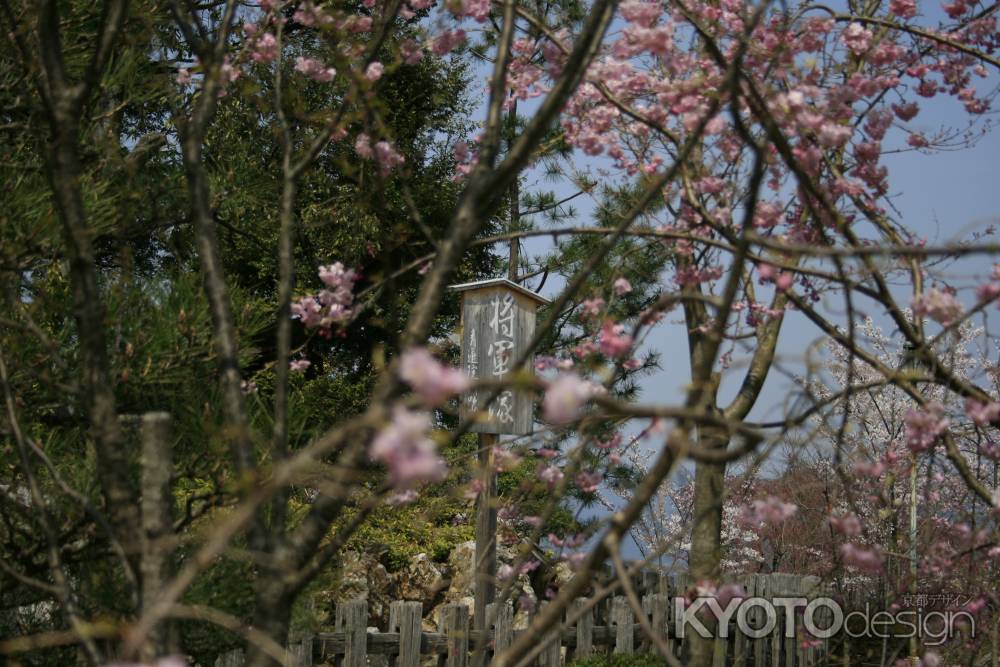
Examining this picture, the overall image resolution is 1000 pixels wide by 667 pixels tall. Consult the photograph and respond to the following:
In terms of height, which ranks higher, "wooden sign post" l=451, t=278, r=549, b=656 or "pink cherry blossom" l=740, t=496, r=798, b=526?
"wooden sign post" l=451, t=278, r=549, b=656

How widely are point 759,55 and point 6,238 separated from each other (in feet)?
6.88

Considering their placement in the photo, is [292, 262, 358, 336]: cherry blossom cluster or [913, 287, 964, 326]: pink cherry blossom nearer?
[913, 287, 964, 326]: pink cherry blossom

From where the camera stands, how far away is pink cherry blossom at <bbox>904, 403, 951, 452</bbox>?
1973mm

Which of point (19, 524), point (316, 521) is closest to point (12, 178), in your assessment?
point (19, 524)

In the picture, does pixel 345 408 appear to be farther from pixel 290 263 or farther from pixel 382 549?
pixel 290 263

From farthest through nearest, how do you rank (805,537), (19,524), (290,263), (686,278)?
1. (805,537)
2. (686,278)
3. (19,524)
4. (290,263)

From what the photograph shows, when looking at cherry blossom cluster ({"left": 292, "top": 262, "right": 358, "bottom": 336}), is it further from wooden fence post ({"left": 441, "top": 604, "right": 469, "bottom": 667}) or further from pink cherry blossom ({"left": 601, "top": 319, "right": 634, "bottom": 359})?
wooden fence post ({"left": 441, "top": 604, "right": 469, "bottom": 667})

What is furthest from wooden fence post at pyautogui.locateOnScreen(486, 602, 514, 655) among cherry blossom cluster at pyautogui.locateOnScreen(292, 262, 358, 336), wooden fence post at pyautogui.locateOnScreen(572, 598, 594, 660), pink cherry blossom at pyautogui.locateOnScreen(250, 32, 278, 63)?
pink cherry blossom at pyautogui.locateOnScreen(250, 32, 278, 63)

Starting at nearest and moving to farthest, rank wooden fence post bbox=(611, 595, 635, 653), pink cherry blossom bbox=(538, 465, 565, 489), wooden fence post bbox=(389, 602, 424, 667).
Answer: pink cherry blossom bbox=(538, 465, 565, 489)
wooden fence post bbox=(389, 602, 424, 667)
wooden fence post bbox=(611, 595, 635, 653)

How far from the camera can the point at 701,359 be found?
1.25 m

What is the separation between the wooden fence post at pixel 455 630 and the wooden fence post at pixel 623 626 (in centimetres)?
106

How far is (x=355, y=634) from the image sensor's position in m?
4.08

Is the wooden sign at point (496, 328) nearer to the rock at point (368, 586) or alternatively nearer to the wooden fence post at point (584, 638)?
the wooden fence post at point (584, 638)

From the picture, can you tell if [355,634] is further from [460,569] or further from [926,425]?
[926,425]
